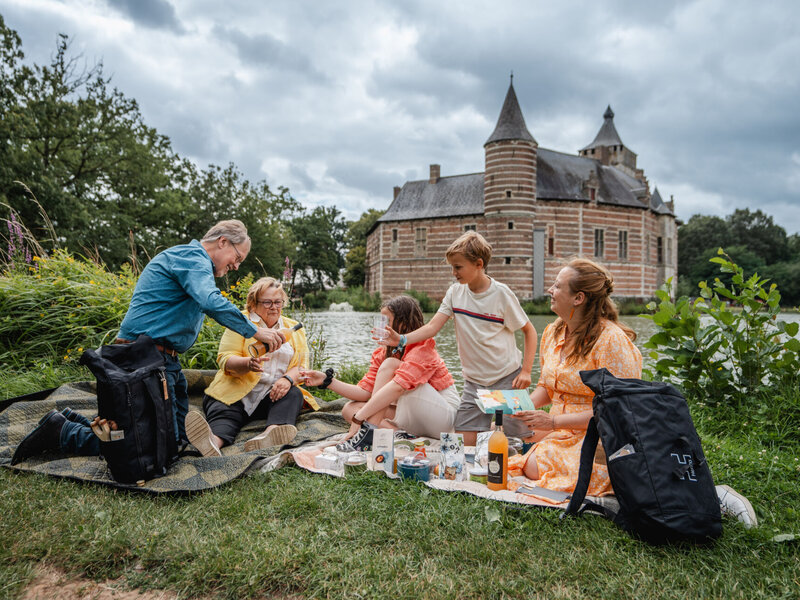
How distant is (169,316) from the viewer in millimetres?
3250

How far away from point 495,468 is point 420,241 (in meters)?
31.0

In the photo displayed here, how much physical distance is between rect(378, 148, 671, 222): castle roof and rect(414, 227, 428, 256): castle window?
93 cm

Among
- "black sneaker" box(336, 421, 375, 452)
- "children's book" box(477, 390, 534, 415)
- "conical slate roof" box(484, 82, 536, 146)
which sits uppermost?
"conical slate roof" box(484, 82, 536, 146)

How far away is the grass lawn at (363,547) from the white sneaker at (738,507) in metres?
0.07

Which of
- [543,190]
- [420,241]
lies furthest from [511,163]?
[420,241]

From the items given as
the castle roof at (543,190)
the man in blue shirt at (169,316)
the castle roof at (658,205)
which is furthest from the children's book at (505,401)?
the castle roof at (658,205)

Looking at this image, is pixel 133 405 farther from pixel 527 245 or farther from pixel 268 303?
pixel 527 245

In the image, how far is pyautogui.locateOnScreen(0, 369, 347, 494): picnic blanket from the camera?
2941 millimetres

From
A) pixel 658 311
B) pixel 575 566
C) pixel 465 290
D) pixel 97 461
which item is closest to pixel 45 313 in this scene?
pixel 97 461

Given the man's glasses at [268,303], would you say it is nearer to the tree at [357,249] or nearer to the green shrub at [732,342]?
the green shrub at [732,342]

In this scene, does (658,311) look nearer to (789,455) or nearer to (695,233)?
(789,455)

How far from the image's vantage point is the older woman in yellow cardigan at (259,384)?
385cm

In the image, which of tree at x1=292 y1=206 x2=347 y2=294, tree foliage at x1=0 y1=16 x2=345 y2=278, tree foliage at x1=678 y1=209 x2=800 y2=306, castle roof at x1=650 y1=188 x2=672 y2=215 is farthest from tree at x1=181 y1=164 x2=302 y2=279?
tree foliage at x1=678 y1=209 x2=800 y2=306

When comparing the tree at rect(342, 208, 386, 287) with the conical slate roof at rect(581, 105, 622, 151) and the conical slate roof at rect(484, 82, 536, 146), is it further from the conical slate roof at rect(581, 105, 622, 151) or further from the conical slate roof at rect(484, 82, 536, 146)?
the conical slate roof at rect(484, 82, 536, 146)
